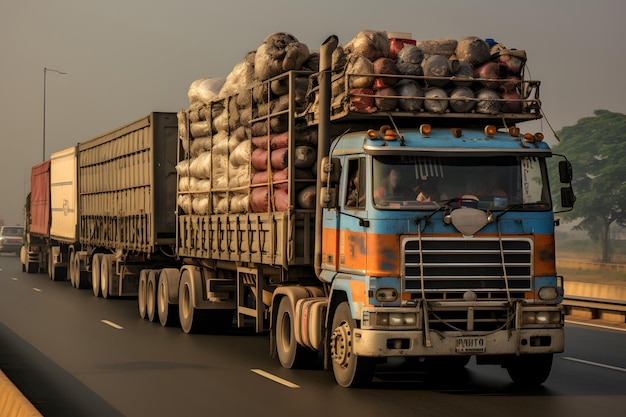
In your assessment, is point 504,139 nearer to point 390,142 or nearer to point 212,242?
point 390,142

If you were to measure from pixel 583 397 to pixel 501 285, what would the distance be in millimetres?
1465

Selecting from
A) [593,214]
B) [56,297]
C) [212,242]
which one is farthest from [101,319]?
[593,214]

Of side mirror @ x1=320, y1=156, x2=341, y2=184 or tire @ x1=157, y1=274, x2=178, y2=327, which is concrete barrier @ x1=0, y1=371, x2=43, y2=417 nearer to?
side mirror @ x1=320, y1=156, x2=341, y2=184

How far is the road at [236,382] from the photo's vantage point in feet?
37.5

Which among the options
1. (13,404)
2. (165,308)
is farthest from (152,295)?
(13,404)

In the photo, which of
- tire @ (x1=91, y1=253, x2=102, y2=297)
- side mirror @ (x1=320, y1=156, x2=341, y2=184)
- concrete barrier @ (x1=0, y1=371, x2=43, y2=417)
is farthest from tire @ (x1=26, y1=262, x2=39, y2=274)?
concrete barrier @ (x1=0, y1=371, x2=43, y2=417)

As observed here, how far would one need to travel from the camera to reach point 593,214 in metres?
97.7

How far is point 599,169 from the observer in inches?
4043

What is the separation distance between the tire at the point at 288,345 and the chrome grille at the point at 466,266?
2.53 metres

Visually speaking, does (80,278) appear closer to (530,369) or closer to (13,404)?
(530,369)

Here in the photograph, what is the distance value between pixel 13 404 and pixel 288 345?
5.59 m

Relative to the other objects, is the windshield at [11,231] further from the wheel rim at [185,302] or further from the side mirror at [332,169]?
the side mirror at [332,169]

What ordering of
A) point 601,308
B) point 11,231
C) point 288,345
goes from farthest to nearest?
point 11,231 < point 601,308 < point 288,345

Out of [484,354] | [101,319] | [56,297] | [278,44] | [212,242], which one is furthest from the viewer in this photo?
[56,297]
